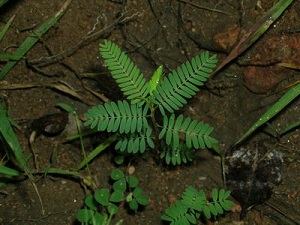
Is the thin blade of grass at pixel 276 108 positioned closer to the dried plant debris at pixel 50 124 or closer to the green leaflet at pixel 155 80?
the green leaflet at pixel 155 80

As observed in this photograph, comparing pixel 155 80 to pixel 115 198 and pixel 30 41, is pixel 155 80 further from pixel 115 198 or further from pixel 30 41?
Answer: pixel 30 41

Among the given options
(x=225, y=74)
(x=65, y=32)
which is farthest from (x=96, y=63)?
(x=225, y=74)

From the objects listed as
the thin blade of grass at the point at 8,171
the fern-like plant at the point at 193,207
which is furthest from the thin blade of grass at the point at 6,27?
the fern-like plant at the point at 193,207

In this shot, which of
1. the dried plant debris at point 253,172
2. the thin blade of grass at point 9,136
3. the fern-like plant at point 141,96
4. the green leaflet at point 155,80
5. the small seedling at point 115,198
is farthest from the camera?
the dried plant debris at point 253,172

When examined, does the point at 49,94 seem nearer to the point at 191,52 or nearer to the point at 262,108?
the point at 191,52

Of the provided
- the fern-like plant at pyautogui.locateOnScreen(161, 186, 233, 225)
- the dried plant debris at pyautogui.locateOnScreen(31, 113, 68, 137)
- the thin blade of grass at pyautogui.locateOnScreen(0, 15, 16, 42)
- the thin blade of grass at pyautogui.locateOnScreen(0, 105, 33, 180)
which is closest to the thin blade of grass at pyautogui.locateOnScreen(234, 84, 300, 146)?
the fern-like plant at pyautogui.locateOnScreen(161, 186, 233, 225)

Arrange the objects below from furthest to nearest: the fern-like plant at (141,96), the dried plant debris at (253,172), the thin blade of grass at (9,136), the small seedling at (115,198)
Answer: the dried plant debris at (253,172), the small seedling at (115,198), the thin blade of grass at (9,136), the fern-like plant at (141,96)

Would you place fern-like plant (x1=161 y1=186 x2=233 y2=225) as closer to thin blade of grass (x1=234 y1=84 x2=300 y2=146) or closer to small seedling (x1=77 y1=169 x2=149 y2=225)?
small seedling (x1=77 y1=169 x2=149 y2=225)
